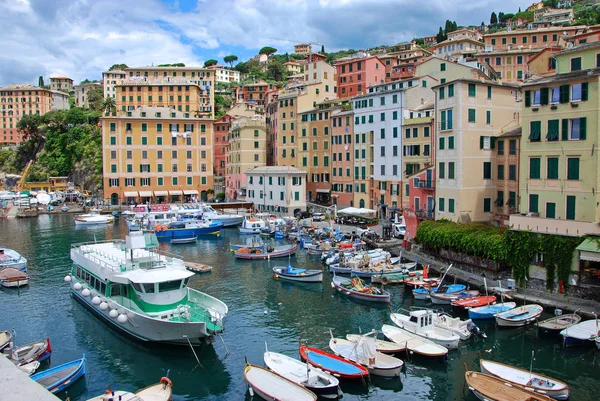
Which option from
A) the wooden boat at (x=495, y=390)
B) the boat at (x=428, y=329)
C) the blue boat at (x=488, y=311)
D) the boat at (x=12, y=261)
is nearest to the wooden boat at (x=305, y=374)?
the wooden boat at (x=495, y=390)

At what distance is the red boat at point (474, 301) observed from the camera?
32.1 m

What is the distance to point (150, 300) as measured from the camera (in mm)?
27203

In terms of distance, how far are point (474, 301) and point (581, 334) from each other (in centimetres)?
706

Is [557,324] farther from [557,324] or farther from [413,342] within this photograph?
[413,342]

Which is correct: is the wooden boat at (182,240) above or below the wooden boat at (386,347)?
above

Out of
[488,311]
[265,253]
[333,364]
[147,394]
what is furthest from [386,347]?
[265,253]

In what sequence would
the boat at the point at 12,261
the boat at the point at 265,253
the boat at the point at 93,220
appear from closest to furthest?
the boat at the point at 12,261 → the boat at the point at 265,253 → the boat at the point at 93,220

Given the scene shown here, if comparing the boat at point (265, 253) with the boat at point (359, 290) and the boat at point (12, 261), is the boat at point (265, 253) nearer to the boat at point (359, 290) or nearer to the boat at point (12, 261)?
the boat at point (359, 290)

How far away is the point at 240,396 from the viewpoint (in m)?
22.0

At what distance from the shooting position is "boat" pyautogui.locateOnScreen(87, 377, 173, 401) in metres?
19.3

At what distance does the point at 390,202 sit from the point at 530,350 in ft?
119

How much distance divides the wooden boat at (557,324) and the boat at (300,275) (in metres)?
17.4

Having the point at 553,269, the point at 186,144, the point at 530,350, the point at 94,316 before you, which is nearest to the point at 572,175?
the point at 553,269

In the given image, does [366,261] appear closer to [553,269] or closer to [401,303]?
[401,303]
